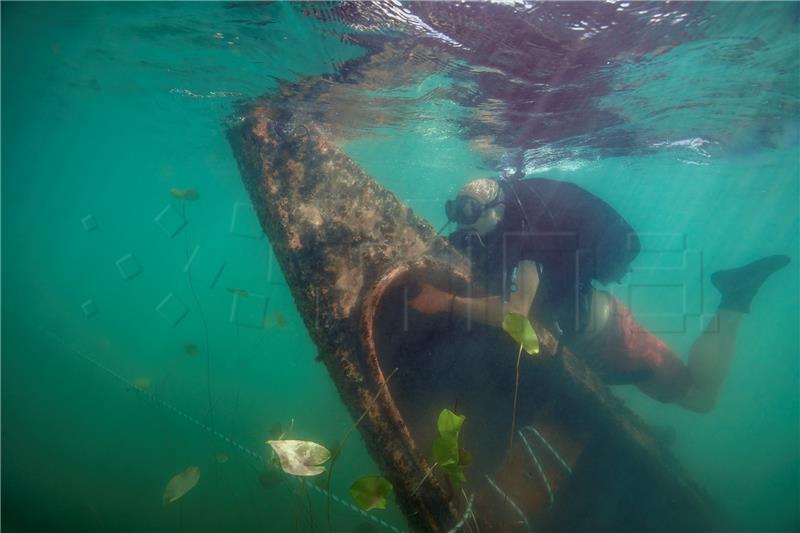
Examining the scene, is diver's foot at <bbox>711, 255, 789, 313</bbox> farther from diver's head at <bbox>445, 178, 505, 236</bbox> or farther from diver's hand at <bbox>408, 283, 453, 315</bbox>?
diver's hand at <bbox>408, 283, 453, 315</bbox>

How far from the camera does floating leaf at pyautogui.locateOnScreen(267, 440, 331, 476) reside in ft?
8.66

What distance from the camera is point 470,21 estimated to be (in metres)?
6.05

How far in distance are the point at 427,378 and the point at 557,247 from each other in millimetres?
2509

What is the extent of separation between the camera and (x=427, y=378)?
4.41m

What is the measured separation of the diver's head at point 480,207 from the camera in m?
5.00

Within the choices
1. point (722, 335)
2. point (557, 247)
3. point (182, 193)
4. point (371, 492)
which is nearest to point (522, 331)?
point (371, 492)

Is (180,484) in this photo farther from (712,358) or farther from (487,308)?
(712,358)

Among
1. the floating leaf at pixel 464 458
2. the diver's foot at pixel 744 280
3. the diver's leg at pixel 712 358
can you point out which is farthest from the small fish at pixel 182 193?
the diver's foot at pixel 744 280

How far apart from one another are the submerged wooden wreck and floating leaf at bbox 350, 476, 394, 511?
640 millimetres

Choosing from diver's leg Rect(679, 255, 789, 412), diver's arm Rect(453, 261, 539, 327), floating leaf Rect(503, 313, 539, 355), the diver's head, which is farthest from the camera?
diver's leg Rect(679, 255, 789, 412)

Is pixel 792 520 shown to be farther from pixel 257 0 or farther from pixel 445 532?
pixel 257 0

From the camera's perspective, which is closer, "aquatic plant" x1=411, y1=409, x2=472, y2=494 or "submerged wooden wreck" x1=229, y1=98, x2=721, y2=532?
"aquatic plant" x1=411, y1=409, x2=472, y2=494

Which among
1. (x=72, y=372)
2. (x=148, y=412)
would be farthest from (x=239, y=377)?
(x=72, y=372)

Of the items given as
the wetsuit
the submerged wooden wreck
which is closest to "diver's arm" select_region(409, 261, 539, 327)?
the submerged wooden wreck
